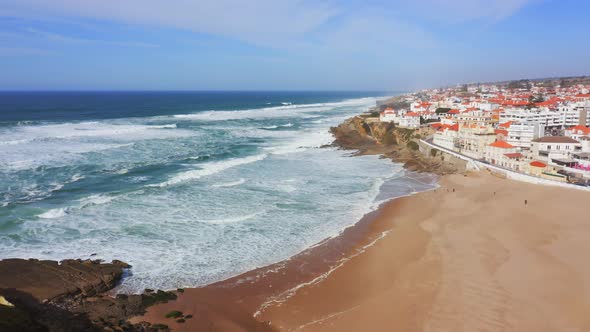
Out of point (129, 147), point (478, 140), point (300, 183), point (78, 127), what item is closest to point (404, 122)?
point (478, 140)

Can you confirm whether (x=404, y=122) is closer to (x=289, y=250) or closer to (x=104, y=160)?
(x=104, y=160)

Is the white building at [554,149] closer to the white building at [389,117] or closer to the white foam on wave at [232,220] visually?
the white foam on wave at [232,220]

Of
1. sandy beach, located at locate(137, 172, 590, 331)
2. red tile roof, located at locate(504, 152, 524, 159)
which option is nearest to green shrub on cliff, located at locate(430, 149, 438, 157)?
red tile roof, located at locate(504, 152, 524, 159)

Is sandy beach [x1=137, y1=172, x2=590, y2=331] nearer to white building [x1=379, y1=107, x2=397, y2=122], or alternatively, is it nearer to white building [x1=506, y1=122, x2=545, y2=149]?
white building [x1=506, y1=122, x2=545, y2=149]

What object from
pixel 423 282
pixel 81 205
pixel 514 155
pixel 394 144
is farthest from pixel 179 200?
pixel 394 144

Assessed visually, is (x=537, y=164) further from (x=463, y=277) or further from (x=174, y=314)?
(x=174, y=314)
